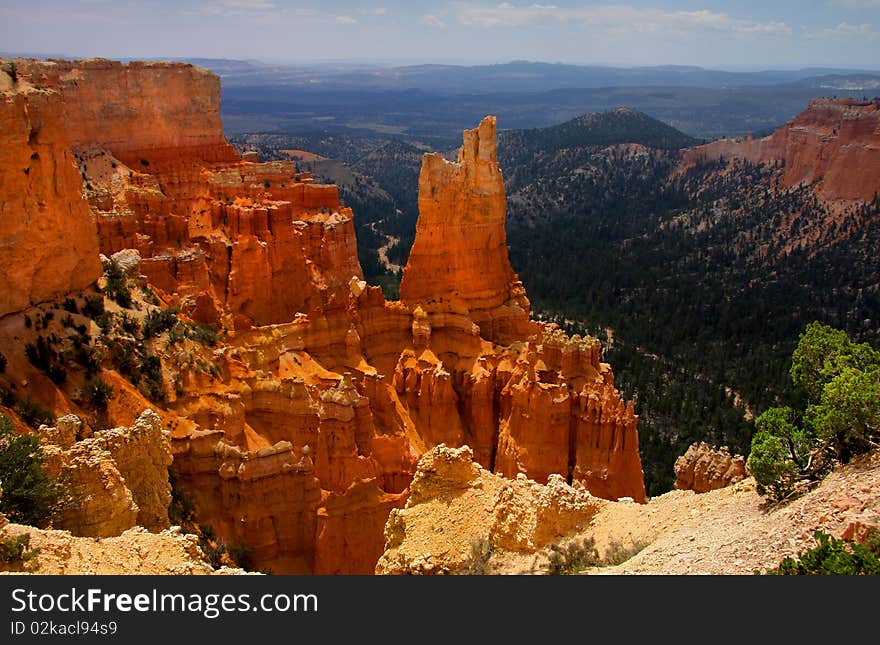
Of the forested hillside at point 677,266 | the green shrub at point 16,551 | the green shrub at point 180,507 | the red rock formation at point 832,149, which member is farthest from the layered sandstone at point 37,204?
the red rock formation at point 832,149

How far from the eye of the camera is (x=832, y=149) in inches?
4033

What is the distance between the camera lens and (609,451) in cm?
2527

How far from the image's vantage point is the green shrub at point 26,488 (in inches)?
513

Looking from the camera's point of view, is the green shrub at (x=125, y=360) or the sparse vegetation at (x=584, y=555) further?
the green shrub at (x=125, y=360)

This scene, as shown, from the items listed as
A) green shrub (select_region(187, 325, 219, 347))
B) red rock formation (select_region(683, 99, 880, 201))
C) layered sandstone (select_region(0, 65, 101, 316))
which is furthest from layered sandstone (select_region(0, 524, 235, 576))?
red rock formation (select_region(683, 99, 880, 201))

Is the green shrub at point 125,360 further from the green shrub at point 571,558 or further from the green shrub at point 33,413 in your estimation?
the green shrub at point 571,558

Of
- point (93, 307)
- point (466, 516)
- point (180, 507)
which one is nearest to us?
point (466, 516)

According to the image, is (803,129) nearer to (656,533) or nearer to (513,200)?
(513,200)

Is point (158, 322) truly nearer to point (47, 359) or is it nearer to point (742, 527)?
point (47, 359)

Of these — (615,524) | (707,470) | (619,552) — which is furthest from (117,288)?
(707,470)

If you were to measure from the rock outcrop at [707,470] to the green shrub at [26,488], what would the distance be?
1738 centimetres

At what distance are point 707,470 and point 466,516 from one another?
1182 cm

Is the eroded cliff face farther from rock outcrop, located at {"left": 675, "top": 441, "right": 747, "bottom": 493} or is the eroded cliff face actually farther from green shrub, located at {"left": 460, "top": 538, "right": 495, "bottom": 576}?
green shrub, located at {"left": 460, "top": 538, "right": 495, "bottom": 576}

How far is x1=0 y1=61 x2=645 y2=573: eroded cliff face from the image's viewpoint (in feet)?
66.6
